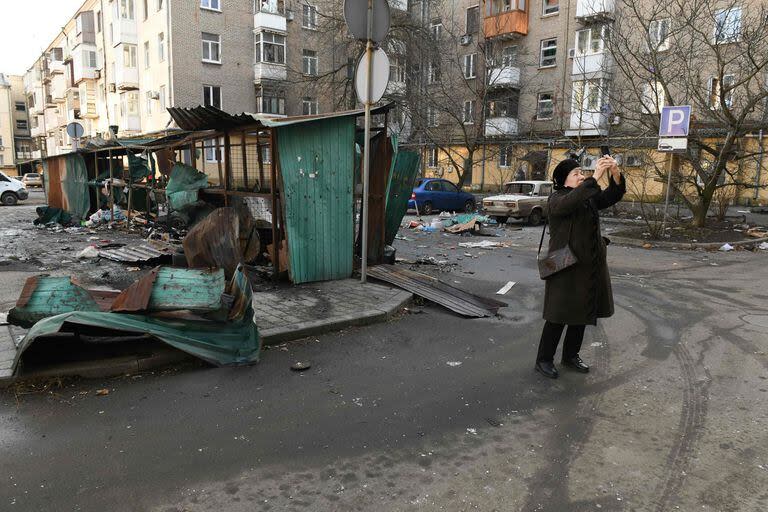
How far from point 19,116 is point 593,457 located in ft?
295

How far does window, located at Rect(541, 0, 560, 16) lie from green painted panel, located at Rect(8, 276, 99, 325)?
3421 cm

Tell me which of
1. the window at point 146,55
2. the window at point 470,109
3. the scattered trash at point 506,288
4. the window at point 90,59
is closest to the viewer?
the scattered trash at point 506,288

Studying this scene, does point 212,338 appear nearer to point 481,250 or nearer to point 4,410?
point 4,410

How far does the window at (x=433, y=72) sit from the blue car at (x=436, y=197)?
28.4ft

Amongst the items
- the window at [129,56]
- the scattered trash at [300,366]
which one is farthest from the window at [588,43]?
the scattered trash at [300,366]

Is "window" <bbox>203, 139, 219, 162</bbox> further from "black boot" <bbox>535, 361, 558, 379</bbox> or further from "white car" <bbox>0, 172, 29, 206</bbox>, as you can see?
"white car" <bbox>0, 172, 29, 206</bbox>

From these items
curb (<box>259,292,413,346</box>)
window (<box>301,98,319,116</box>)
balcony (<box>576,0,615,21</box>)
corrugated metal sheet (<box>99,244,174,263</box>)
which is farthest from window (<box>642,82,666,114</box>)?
window (<box>301,98,319,116</box>)

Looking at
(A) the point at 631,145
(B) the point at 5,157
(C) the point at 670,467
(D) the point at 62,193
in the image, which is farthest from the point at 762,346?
(B) the point at 5,157

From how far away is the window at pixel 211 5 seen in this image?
1280 inches

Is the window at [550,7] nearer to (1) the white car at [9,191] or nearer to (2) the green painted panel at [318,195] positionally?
(2) the green painted panel at [318,195]

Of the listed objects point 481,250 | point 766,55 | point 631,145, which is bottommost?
point 481,250

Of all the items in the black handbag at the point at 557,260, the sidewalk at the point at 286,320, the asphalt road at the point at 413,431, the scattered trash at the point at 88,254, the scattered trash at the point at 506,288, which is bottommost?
the scattered trash at the point at 506,288

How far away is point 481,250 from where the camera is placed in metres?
12.9

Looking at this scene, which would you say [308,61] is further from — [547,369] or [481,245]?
[547,369]
